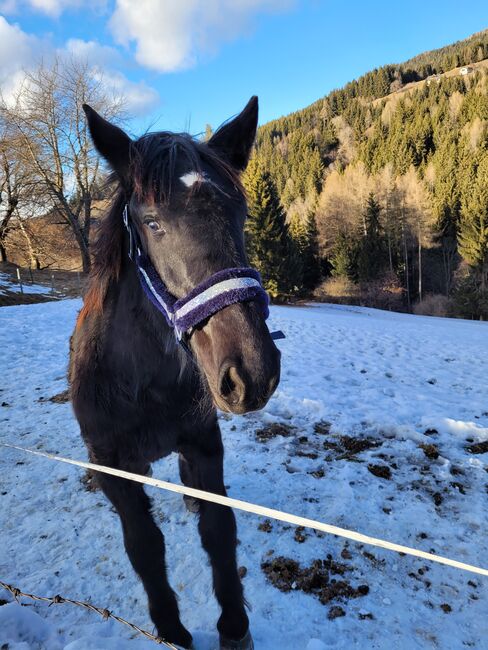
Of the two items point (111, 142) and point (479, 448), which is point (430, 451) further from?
point (111, 142)

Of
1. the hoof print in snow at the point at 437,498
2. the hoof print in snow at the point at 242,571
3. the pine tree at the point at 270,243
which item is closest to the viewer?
the hoof print in snow at the point at 242,571

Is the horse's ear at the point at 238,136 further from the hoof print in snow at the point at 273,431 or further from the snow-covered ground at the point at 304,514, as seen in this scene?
the hoof print in snow at the point at 273,431

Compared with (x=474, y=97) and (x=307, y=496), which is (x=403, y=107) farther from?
(x=307, y=496)

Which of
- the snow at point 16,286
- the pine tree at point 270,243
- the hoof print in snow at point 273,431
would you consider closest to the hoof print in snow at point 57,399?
the hoof print in snow at point 273,431

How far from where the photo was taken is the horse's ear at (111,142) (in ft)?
5.36

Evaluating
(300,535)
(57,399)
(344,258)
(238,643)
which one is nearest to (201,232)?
(238,643)

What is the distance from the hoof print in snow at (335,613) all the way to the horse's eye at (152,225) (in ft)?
8.37

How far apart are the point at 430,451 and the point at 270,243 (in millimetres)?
31100

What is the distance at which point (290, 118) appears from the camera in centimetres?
12588

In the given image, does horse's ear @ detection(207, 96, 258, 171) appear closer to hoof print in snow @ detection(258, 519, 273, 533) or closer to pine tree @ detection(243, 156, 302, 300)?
hoof print in snow @ detection(258, 519, 273, 533)

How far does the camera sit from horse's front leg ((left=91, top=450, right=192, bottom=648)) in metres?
2.11

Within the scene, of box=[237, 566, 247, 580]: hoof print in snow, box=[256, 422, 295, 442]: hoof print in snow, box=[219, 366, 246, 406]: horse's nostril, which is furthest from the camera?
box=[256, 422, 295, 442]: hoof print in snow

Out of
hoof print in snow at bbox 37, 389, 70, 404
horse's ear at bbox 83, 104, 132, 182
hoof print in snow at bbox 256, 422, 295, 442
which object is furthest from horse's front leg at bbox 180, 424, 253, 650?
hoof print in snow at bbox 37, 389, 70, 404

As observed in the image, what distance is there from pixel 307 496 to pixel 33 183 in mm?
25172
